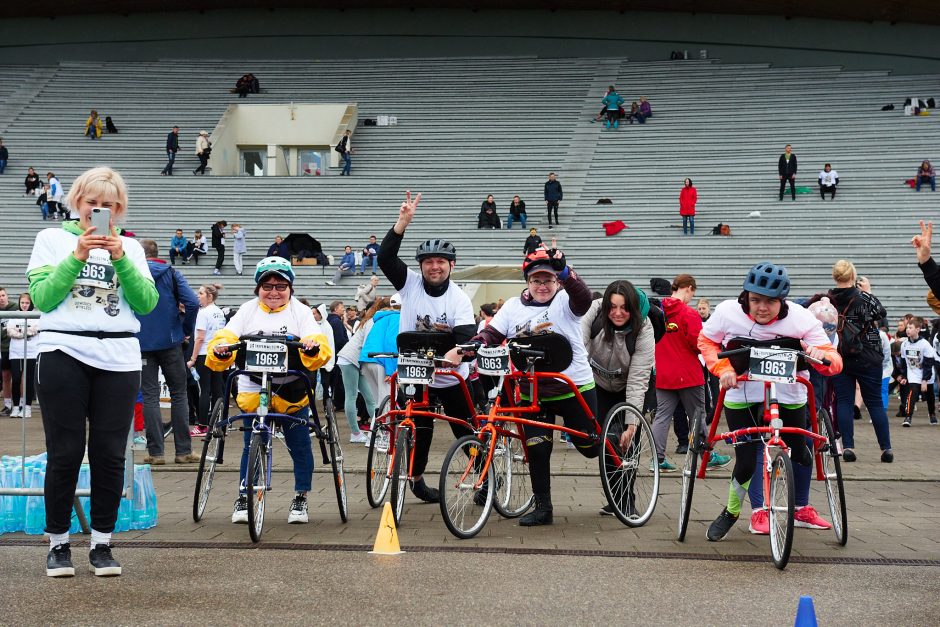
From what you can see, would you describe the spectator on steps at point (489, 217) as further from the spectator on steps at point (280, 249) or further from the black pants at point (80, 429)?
the black pants at point (80, 429)

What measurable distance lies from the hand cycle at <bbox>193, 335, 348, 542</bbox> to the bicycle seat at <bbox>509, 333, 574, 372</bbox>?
1.27 meters

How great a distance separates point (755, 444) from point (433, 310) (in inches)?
90.5

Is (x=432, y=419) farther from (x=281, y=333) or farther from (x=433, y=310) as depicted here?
(x=281, y=333)

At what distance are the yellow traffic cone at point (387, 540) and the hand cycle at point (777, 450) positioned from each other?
183 cm

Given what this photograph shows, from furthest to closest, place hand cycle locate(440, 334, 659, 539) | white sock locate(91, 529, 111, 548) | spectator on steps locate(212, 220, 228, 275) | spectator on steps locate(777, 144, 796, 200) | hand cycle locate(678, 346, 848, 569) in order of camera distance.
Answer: spectator on steps locate(777, 144, 796, 200)
spectator on steps locate(212, 220, 228, 275)
hand cycle locate(440, 334, 659, 539)
hand cycle locate(678, 346, 848, 569)
white sock locate(91, 529, 111, 548)

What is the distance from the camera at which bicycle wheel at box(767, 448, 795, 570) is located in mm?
6094

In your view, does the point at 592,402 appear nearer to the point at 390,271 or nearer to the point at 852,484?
the point at 390,271

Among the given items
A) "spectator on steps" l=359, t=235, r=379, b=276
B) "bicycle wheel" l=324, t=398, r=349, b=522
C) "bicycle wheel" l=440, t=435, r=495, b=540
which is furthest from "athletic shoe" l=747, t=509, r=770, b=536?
"spectator on steps" l=359, t=235, r=379, b=276

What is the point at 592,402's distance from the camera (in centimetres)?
802

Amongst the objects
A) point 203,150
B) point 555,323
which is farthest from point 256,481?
point 203,150

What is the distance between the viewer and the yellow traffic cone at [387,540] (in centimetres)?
646

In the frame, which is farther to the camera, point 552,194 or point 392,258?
point 552,194

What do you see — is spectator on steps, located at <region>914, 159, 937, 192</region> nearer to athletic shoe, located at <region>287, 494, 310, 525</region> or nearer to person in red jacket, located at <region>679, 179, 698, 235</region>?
person in red jacket, located at <region>679, 179, 698, 235</region>

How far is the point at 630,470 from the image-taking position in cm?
801
